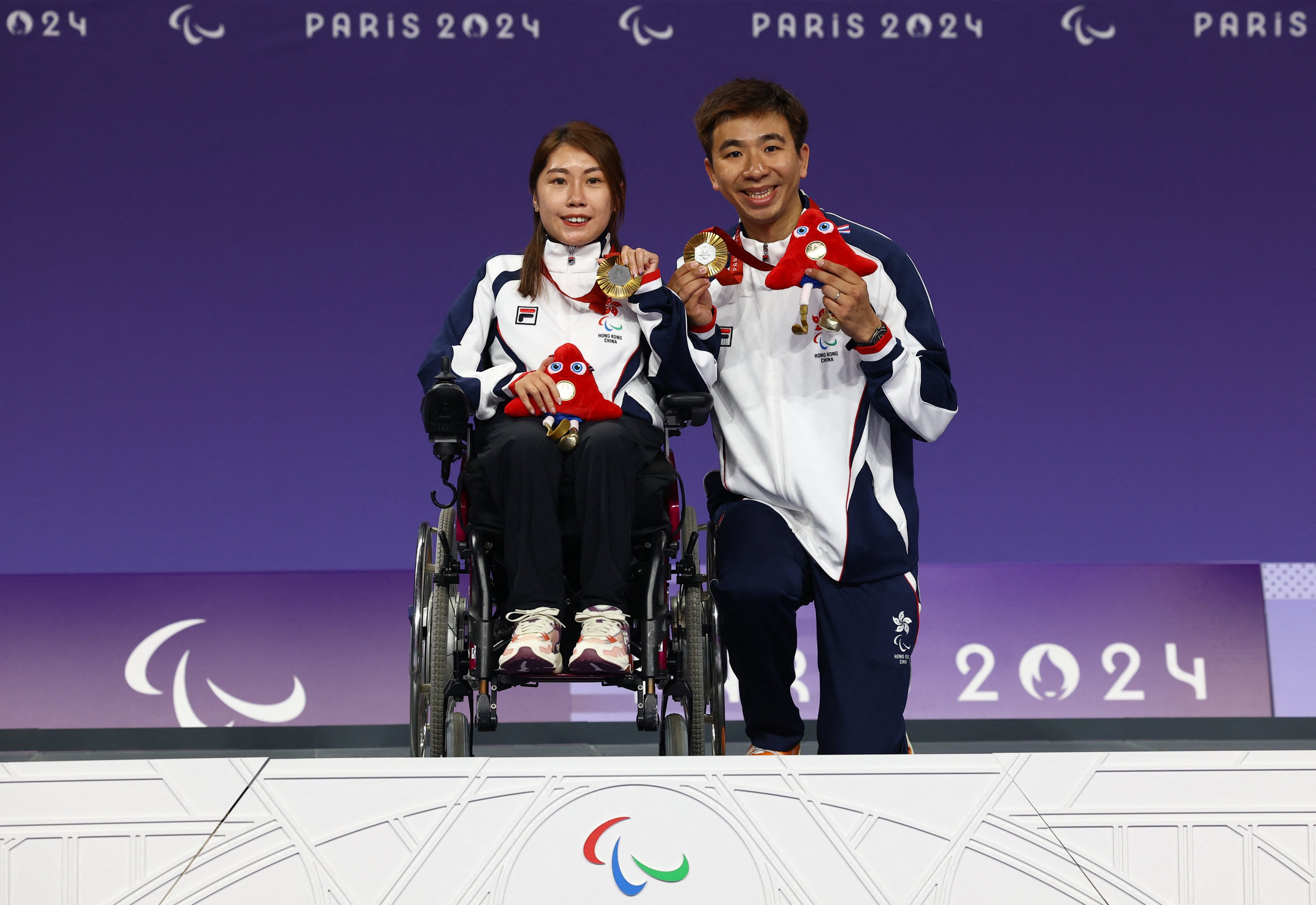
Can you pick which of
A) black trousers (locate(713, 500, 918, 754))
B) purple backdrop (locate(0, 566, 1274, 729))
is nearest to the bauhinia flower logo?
black trousers (locate(713, 500, 918, 754))

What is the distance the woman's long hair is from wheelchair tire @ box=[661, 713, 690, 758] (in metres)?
0.90

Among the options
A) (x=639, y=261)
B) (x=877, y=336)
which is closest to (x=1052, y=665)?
(x=877, y=336)

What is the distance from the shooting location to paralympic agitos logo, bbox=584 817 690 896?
113 cm

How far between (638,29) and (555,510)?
104 inches

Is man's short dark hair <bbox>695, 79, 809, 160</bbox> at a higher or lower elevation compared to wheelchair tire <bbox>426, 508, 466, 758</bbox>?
higher

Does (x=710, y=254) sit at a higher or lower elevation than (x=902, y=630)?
higher

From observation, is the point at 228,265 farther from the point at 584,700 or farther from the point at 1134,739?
the point at 1134,739

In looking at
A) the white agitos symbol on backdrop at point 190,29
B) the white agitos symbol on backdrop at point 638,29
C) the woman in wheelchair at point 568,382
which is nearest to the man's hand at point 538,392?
the woman in wheelchair at point 568,382

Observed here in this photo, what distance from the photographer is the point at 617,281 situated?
221 cm

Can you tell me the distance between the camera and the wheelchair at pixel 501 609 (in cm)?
206

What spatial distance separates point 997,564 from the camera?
374 centimetres

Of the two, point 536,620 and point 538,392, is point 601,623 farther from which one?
point 538,392

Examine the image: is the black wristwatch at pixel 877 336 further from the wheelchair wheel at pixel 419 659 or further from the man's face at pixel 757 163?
the wheelchair wheel at pixel 419 659

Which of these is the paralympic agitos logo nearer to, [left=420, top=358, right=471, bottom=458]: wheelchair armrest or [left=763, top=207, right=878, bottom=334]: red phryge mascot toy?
[left=420, top=358, right=471, bottom=458]: wheelchair armrest
